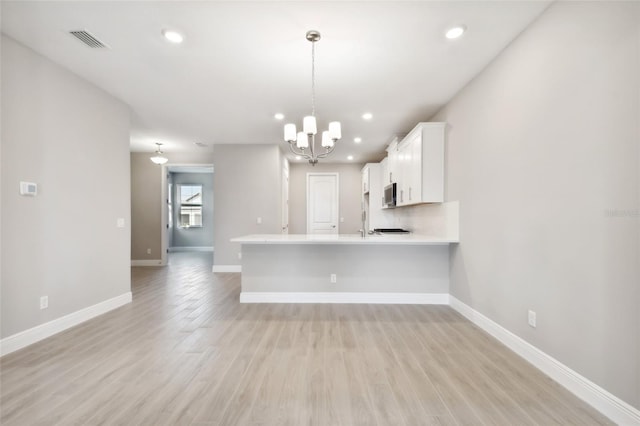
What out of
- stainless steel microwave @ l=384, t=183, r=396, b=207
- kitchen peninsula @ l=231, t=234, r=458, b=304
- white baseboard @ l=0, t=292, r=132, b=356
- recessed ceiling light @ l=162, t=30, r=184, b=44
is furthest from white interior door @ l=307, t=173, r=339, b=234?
recessed ceiling light @ l=162, t=30, r=184, b=44

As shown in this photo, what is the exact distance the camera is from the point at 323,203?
760cm

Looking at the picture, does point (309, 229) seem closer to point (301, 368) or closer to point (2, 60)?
point (301, 368)

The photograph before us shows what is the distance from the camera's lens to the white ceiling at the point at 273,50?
1999 mm

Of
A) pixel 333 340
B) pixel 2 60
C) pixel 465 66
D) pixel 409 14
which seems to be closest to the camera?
pixel 409 14

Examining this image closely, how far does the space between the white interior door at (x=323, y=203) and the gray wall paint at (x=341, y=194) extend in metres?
0.15

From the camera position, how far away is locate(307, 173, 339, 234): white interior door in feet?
24.9

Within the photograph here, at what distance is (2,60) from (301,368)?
3.66 meters

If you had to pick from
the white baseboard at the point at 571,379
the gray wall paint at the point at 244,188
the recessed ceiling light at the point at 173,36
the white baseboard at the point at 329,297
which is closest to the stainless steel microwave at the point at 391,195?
the white baseboard at the point at 329,297

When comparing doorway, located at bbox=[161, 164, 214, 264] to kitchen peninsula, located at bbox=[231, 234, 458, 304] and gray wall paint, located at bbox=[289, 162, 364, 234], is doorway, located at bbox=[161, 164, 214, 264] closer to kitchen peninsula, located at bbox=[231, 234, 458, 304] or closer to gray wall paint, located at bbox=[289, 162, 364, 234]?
gray wall paint, located at bbox=[289, 162, 364, 234]

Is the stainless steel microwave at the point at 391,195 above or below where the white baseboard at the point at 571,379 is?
above

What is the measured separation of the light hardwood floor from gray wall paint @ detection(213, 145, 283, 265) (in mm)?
2648

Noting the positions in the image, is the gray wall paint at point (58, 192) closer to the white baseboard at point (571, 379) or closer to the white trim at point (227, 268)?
the white trim at point (227, 268)

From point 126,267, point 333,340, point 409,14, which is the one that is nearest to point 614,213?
point 409,14

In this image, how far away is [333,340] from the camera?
2.52 metres
